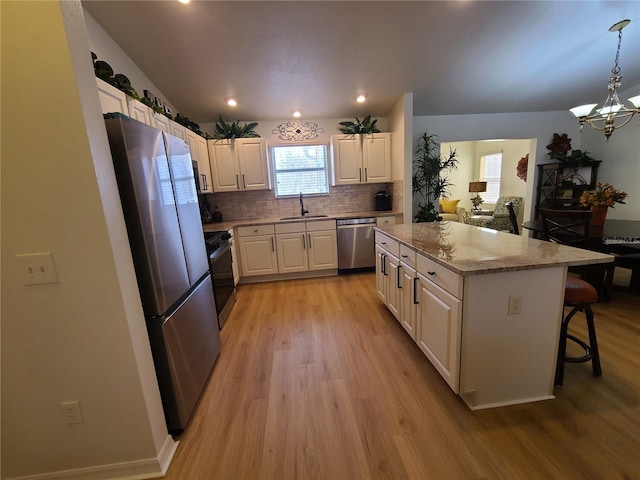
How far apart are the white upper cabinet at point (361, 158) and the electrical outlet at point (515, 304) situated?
2990 millimetres

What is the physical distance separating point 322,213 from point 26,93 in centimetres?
364

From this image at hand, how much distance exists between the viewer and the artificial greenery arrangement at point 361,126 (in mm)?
3930

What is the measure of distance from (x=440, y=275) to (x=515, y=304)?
0.40m

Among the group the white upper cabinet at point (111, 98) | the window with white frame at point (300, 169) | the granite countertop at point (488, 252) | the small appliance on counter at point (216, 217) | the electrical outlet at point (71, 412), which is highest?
the white upper cabinet at point (111, 98)

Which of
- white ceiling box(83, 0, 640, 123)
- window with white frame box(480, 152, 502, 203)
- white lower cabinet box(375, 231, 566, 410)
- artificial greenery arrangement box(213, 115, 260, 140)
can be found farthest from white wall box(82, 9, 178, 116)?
window with white frame box(480, 152, 502, 203)

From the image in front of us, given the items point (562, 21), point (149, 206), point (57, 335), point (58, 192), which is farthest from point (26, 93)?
point (562, 21)

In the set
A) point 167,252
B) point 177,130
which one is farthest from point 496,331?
point 177,130

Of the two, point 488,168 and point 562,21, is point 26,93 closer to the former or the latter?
point 562,21

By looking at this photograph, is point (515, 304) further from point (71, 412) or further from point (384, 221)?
point (384, 221)

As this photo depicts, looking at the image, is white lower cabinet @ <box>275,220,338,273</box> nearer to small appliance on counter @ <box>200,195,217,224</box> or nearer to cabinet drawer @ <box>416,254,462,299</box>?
small appliance on counter @ <box>200,195,217,224</box>

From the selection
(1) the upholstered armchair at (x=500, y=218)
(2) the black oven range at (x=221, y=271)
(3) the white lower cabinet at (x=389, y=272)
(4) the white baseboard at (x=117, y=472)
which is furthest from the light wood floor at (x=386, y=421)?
(1) the upholstered armchair at (x=500, y=218)

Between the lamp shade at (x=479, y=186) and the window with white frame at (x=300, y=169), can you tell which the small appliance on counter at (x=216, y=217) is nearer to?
the window with white frame at (x=300, y=169)

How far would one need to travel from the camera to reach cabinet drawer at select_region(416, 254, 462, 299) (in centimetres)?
137

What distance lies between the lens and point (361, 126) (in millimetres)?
4000
